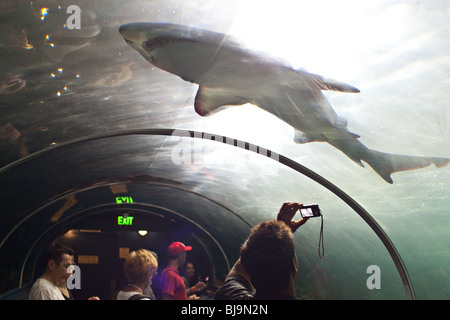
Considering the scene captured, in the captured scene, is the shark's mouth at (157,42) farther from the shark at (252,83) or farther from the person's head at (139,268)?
the person's head at (139,268)

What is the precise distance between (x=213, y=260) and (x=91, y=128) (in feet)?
28.7

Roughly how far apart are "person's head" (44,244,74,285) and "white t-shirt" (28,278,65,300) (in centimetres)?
9

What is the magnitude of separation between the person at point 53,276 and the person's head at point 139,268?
61 cm

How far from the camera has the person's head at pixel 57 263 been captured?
361 cm

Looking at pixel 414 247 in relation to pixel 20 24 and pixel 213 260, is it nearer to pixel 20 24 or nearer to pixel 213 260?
pixel 20 24

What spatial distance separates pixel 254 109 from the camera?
14.8ft

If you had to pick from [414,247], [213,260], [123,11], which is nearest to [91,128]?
[123,11]

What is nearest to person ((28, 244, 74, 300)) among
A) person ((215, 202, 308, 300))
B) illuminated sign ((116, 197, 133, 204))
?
person ((215, 202, 308, 300))

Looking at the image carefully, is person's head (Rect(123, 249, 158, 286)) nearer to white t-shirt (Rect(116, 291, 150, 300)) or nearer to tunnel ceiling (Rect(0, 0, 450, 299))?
white t-shirt (Rect(116, 291, 150, 300))

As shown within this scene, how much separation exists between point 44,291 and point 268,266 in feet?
7.69

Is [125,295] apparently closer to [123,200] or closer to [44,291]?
[44,291]

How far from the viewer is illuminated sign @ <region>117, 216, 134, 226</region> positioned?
13.6m

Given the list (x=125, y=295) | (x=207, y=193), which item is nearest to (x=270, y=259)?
(x=125, y=295)

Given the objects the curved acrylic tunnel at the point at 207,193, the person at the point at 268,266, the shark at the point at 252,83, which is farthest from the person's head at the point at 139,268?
the curved acrylic tunnel at the point at 207,193
